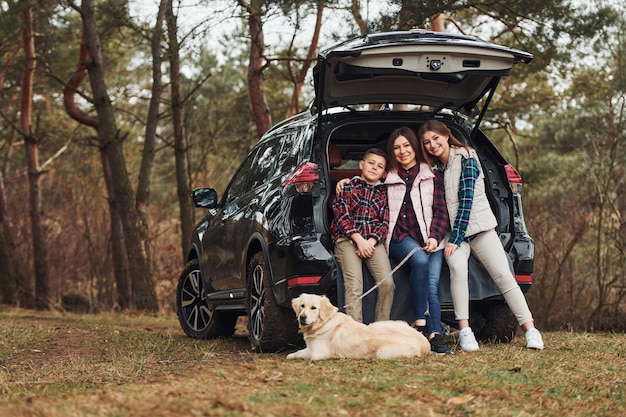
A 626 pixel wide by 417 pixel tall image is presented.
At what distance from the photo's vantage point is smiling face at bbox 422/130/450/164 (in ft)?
25.4

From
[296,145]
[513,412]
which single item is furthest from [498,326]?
[513,412]

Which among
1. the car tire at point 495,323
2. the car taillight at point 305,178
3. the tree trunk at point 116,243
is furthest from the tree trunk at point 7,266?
the car taillight at point 305,178

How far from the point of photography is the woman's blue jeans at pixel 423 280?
7.49 m

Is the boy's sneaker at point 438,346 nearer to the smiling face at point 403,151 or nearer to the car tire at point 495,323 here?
the car tire at point 495,323

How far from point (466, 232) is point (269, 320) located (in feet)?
5.60

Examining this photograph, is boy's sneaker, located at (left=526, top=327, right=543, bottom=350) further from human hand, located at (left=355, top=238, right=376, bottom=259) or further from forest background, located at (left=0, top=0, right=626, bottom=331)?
forest background, located at (left=0, top=0, right=626, bottom=331)

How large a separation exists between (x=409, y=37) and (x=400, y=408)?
3.56m

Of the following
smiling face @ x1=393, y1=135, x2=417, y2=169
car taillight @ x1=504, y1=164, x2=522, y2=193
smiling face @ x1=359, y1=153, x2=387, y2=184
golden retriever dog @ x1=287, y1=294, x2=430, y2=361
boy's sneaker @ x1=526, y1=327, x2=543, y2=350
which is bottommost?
boy's sneaker @ x1=526, y1=327, x2=543, y2=350

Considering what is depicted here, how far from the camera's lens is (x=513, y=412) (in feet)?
16.4

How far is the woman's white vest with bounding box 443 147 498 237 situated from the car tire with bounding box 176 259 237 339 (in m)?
3.41

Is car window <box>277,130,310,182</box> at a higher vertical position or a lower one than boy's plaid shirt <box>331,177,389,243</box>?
higher

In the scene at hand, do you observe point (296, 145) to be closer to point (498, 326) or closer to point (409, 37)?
point (409, 37)

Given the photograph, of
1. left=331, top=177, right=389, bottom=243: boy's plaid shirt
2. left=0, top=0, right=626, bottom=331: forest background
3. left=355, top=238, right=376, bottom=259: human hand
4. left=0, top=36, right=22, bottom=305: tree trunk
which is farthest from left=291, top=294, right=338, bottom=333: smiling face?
left=0, top=36, right=22, bottom=305: tree trunk

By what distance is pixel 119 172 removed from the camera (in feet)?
58.3
